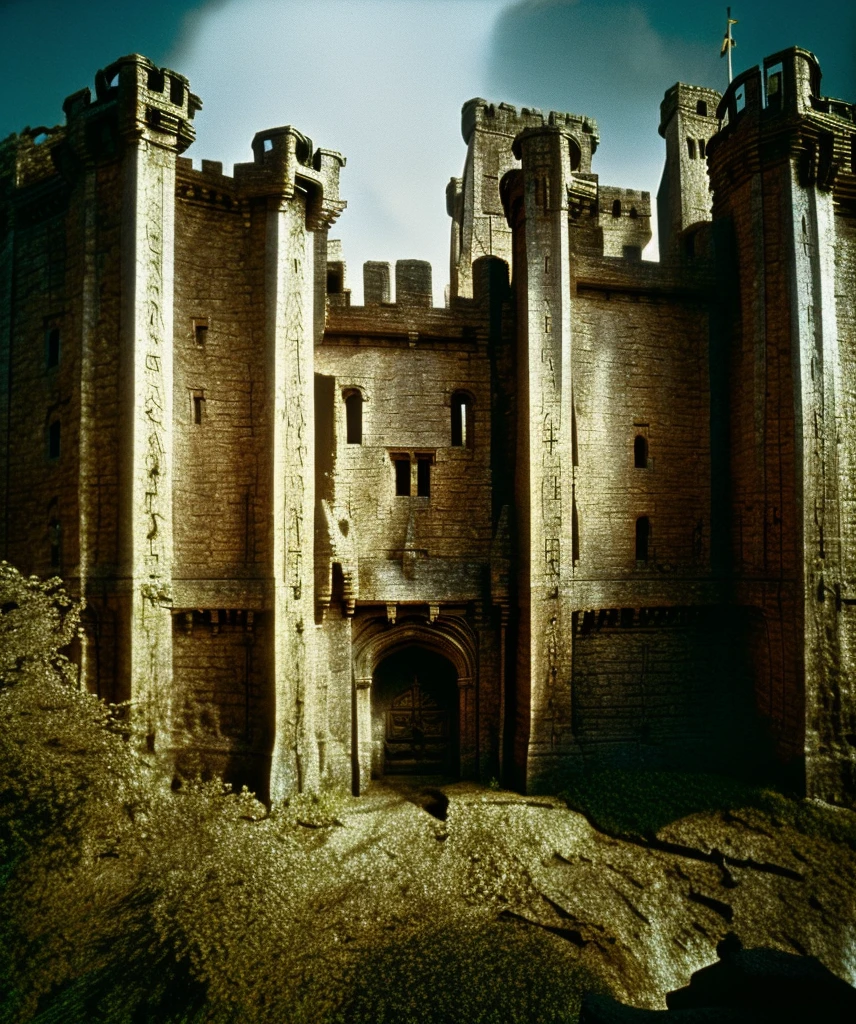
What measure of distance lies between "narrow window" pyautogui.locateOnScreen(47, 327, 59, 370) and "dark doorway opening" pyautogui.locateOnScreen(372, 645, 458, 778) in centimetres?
963

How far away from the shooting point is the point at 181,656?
14.3 meters

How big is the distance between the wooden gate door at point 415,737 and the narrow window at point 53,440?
29.7 ft

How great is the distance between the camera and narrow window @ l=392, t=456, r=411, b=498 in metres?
16.3

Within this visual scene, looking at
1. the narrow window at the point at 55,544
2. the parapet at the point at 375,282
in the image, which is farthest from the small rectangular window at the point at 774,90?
the narrow window at the point at 55,544

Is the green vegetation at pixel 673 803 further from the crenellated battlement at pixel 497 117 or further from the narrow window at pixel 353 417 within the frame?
the crenellated battlement at pixel 497 117

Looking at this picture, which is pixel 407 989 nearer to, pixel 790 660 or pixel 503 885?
pixel 503 885

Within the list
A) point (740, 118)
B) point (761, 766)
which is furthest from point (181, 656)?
point (740, 118)

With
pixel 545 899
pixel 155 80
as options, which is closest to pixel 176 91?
pixel 155 80

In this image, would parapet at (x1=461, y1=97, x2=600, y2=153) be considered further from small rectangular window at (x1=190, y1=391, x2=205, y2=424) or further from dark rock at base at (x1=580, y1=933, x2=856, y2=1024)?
dark rock at base at (x1=580, y1=933, x2=856, y2=1024)

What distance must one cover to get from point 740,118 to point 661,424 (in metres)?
7.06

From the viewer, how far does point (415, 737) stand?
1638 centimetres

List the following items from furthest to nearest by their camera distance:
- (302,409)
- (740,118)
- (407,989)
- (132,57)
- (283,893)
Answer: (740,118)
(302,409)
(132,57)
(283,893)
(407,989)

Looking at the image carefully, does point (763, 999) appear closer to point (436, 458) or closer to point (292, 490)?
point (292, 490)

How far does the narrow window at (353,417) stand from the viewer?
16281mm
